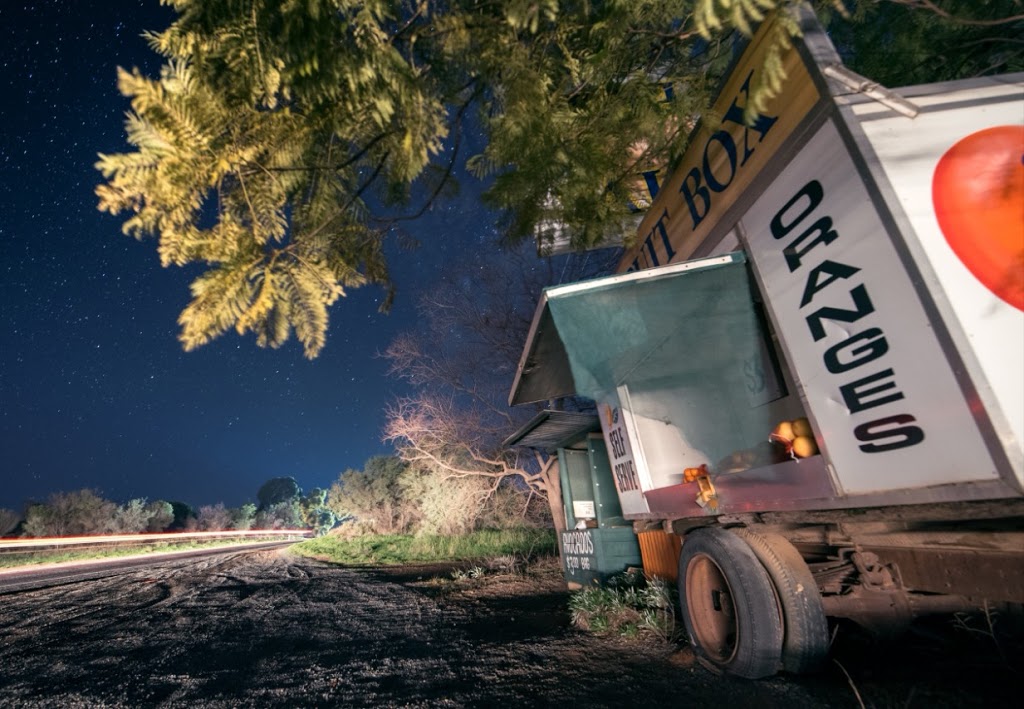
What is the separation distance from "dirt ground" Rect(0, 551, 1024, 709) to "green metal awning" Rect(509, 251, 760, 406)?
2.57 metres

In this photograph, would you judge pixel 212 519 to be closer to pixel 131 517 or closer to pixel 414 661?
pixel 131 517

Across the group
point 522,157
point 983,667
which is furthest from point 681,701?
→ point 522,157

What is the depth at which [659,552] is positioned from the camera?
18.7 feet

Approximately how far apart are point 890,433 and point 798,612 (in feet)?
4.92

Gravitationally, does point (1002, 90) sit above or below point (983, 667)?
above

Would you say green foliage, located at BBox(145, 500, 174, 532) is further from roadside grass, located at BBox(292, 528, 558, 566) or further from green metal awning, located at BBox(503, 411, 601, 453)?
green metal awning, located at BBox(503, 411, 601, 453)

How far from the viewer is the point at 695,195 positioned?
3.56m

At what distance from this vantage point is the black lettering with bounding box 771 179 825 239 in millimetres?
2389

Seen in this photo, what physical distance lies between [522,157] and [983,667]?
14.7 ft

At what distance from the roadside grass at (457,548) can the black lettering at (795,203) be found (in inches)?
→ 451

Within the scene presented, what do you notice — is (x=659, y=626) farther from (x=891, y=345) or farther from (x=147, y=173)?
(x=147, y=173)

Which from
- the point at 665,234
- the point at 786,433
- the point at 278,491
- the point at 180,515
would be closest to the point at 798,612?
the point at 786,433

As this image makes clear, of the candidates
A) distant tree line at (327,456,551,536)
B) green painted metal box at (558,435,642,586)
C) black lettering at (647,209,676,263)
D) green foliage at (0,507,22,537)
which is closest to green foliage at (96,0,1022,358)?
black lettering at (647,209,676,263)

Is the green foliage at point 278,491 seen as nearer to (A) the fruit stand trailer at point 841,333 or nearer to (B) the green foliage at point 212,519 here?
(B) the green foliage at point 212,519
